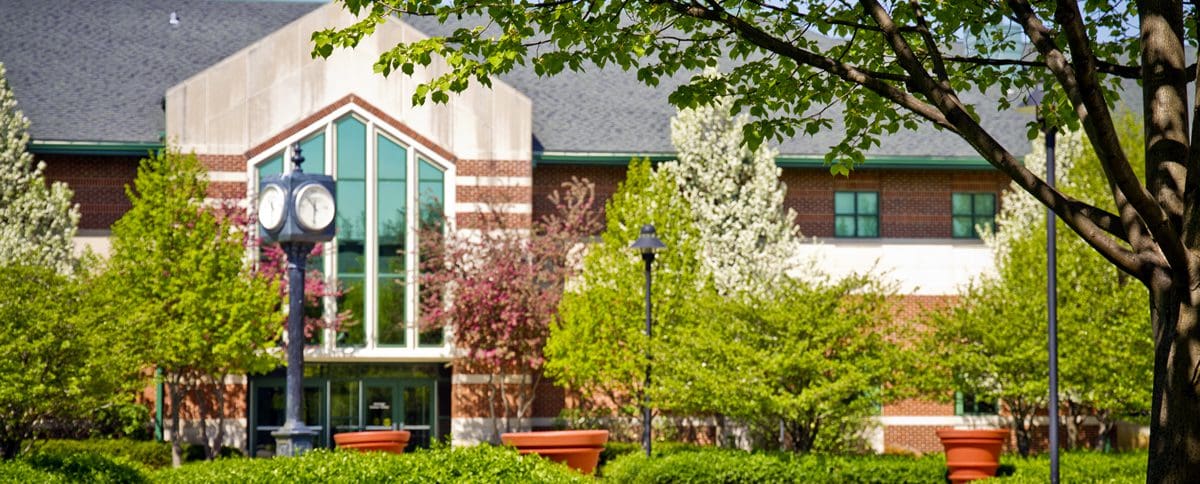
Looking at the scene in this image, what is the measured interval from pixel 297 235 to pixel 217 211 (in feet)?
60.6

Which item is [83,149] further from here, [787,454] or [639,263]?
[787,454]

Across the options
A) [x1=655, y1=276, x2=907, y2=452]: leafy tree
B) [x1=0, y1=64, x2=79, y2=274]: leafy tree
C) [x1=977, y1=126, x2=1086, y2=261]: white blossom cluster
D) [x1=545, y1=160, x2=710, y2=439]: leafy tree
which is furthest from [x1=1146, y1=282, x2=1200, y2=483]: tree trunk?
[x1=0, y1=64, x2=79, y2=274]: leafy tree

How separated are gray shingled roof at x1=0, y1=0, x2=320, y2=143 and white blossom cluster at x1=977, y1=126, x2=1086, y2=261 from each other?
19.0m

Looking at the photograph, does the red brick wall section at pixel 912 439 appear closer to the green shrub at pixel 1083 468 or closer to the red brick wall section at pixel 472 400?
the red brick wall section at pixel 472 400

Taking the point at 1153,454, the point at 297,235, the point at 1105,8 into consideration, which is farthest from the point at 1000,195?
the point at 1153,454

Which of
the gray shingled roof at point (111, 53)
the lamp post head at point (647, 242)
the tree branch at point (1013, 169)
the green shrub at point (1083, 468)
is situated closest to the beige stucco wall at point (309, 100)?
the gray shingled roof at point (111, 53)

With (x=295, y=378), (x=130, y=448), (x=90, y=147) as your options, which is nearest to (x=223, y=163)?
(x=90, y=147)

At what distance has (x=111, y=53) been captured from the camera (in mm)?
38438

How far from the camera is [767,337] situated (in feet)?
82.6

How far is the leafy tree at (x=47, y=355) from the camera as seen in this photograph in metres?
21.6

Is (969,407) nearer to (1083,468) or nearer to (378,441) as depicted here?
(1083,468)

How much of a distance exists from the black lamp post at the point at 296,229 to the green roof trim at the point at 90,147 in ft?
62.7

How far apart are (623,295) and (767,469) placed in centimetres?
1032

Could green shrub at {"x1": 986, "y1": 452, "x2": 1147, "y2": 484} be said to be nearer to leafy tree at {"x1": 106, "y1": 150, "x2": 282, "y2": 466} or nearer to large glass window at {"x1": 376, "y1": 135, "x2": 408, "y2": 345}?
large glass window at {"x1": 376, "y1": 135, "x2": 408, "y2": 345}
